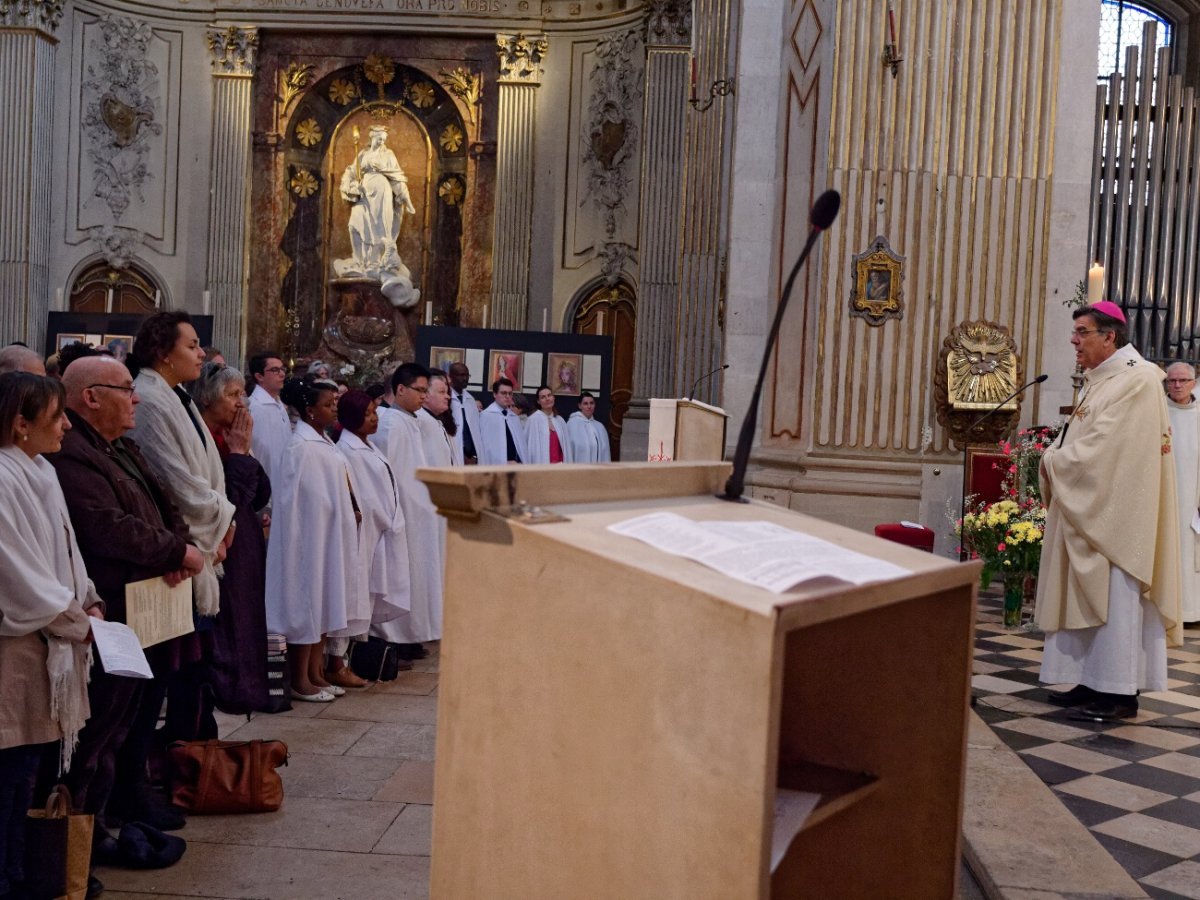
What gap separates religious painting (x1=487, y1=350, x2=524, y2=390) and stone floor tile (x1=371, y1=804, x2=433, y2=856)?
10450 mm

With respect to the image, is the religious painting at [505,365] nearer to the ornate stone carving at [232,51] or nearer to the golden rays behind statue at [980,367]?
the ornate stone carving at [232,51]

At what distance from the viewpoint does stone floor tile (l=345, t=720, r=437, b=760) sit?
4.78 meters

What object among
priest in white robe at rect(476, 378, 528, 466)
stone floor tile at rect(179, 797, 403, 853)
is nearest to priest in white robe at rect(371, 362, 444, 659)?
stone floor tile at rect(179, 797, 403, 853)

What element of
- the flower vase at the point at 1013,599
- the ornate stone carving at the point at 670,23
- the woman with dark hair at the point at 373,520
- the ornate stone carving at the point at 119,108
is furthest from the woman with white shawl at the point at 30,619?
the ornate stone carving at the point at 119,108

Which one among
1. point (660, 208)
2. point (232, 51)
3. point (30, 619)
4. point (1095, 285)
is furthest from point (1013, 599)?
point (232, 51)

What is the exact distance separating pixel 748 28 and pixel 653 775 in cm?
852

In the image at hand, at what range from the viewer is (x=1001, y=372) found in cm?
869

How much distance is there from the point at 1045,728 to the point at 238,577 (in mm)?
3301

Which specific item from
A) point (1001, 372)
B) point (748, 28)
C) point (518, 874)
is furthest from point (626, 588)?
point (748, 28)

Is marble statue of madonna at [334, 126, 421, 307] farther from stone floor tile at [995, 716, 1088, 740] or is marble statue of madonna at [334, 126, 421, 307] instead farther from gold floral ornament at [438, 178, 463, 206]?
stone floor tile at [995, 716, 1088, 740]

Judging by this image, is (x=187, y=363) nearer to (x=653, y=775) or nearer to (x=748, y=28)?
(x=653, y=775)

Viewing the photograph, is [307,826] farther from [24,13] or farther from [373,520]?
[24,13]

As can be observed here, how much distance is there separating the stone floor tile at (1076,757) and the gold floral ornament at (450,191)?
14667mm

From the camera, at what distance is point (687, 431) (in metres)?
5.80
